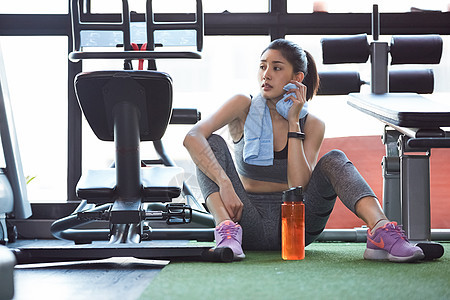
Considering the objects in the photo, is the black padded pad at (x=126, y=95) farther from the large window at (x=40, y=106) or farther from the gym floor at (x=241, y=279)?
the large window at (x=40, y=106)

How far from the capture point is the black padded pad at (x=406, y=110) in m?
1.76

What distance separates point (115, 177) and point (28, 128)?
1718 millimetres

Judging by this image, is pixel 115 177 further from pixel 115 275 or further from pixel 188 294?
pixel 188 294

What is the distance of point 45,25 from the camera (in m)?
3.45

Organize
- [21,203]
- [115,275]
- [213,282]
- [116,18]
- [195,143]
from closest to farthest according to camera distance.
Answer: [213,282], [115,275], [195,143], [21,203], [116,18]

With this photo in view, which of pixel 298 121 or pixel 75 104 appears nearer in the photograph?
pixel 298 121

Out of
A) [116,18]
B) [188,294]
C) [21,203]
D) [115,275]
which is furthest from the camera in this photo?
[116,18]

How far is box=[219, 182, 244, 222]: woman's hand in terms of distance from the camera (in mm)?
1974

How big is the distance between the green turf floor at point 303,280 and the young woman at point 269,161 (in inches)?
7.3

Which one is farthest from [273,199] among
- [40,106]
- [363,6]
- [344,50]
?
[40,106]

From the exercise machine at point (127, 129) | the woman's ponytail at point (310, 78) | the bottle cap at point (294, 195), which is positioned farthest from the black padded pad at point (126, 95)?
the woman's ponytail at point (310, 78)

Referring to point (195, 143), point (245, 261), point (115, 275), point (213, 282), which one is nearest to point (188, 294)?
point (213, 282)

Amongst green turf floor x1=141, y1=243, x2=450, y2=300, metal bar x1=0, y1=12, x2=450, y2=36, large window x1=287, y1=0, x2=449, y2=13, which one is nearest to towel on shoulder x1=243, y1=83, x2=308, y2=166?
→ green turf floor x1=141, y1=243, x2=450, y2=300

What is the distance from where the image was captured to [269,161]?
2135 mm
